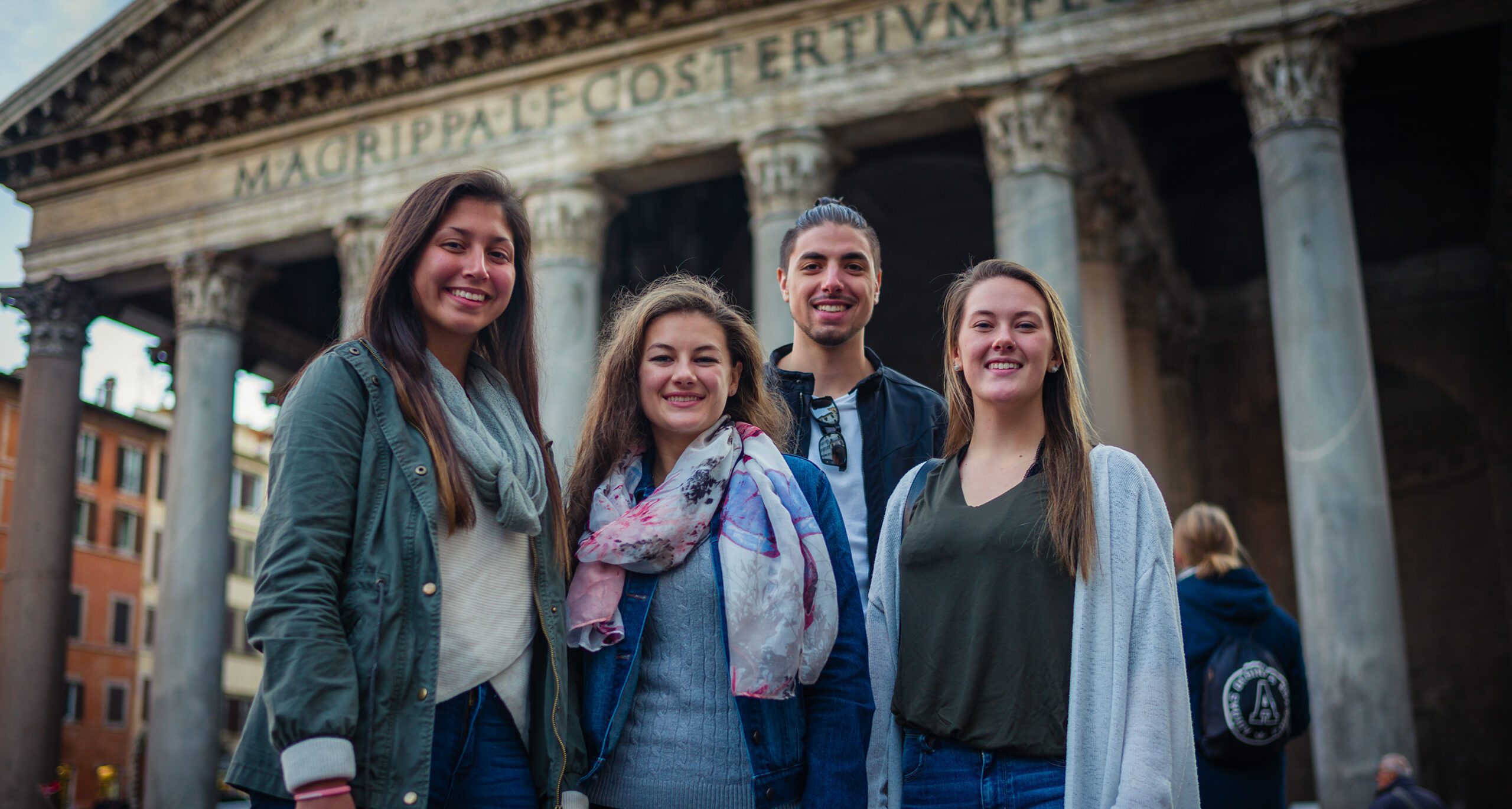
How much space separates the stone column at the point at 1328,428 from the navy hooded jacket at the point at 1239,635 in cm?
492

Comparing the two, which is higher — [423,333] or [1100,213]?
[1100,213]

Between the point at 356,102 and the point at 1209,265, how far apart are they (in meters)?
13.1

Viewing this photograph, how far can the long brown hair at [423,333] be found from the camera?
2836mm

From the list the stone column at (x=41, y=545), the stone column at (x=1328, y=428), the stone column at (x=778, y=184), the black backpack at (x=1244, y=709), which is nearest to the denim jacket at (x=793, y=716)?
the black backpack at (x=1244, y=709)

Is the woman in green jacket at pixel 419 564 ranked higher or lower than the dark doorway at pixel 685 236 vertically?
lower

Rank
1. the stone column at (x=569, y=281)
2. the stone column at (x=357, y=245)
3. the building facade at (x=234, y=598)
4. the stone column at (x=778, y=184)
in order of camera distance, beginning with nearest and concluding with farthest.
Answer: the stone column at (x=778, y=184), the stone column at (x=569, y=281), the stone column at (x=357, y=245), the building facade at (x=234, y=598)

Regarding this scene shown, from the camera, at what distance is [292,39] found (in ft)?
55.5

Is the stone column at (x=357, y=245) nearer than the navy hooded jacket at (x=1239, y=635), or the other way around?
the navy hooded jacket at (x=1239, y=635)

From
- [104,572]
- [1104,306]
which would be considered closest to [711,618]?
[1104,306]

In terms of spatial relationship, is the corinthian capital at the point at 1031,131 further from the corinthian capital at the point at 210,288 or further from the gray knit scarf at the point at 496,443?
the corinthian capital at the point at 210,288

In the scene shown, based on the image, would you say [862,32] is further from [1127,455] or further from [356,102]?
[1127,455]

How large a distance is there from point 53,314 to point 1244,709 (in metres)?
17.7

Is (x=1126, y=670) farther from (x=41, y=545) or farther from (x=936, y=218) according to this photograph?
(x=41, y=545)

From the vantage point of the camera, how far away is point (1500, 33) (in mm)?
14070
